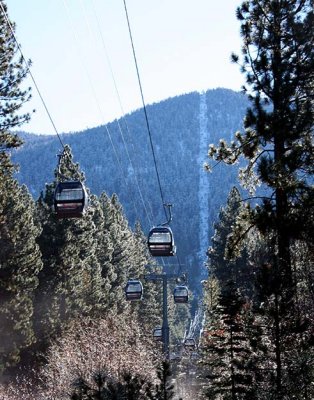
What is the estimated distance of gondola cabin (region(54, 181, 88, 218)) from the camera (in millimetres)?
15000

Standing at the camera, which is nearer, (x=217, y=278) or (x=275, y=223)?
(x=275, y=223)

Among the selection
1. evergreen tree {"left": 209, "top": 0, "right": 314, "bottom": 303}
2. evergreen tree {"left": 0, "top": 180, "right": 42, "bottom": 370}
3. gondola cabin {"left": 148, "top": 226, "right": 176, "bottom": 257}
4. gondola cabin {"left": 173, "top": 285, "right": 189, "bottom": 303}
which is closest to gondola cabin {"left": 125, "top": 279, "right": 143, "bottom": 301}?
gondola cabin {"left": 173, "top": 285, "right": 189, "bottom": 303}

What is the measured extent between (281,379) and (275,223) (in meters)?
4.90

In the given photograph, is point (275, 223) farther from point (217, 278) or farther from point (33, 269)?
point (217, 278)

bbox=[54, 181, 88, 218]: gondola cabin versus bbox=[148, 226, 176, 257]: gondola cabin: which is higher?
bbox=[148, 226, 176, 257]: gondola cabin

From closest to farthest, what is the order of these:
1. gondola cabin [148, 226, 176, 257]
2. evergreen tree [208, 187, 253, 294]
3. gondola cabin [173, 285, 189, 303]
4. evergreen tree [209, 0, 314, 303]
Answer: evergreen tree [209, 0, 314, 303] → gondola cabin [148, 226, 176, 257] → gondola cabin [173, 285, 189, 303] → evergreen tree [208, 187, 253, 294]

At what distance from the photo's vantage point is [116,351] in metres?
19.9

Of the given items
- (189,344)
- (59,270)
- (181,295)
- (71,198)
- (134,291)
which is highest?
(59,270)

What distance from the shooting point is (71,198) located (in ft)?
49.3

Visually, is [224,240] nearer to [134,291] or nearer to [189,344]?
[189,344]

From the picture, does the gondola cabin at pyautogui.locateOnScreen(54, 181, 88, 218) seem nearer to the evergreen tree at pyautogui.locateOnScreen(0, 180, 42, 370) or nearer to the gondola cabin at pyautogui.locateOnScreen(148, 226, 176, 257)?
the gondola cabin at pyautogui.locateOnScreen(148, 226, 176, 257)

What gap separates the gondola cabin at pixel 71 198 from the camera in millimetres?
15000

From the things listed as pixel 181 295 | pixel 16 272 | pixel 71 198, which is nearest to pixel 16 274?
pixel 16 272

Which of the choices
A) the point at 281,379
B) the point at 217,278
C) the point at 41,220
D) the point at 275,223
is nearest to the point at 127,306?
the point at 217,278
